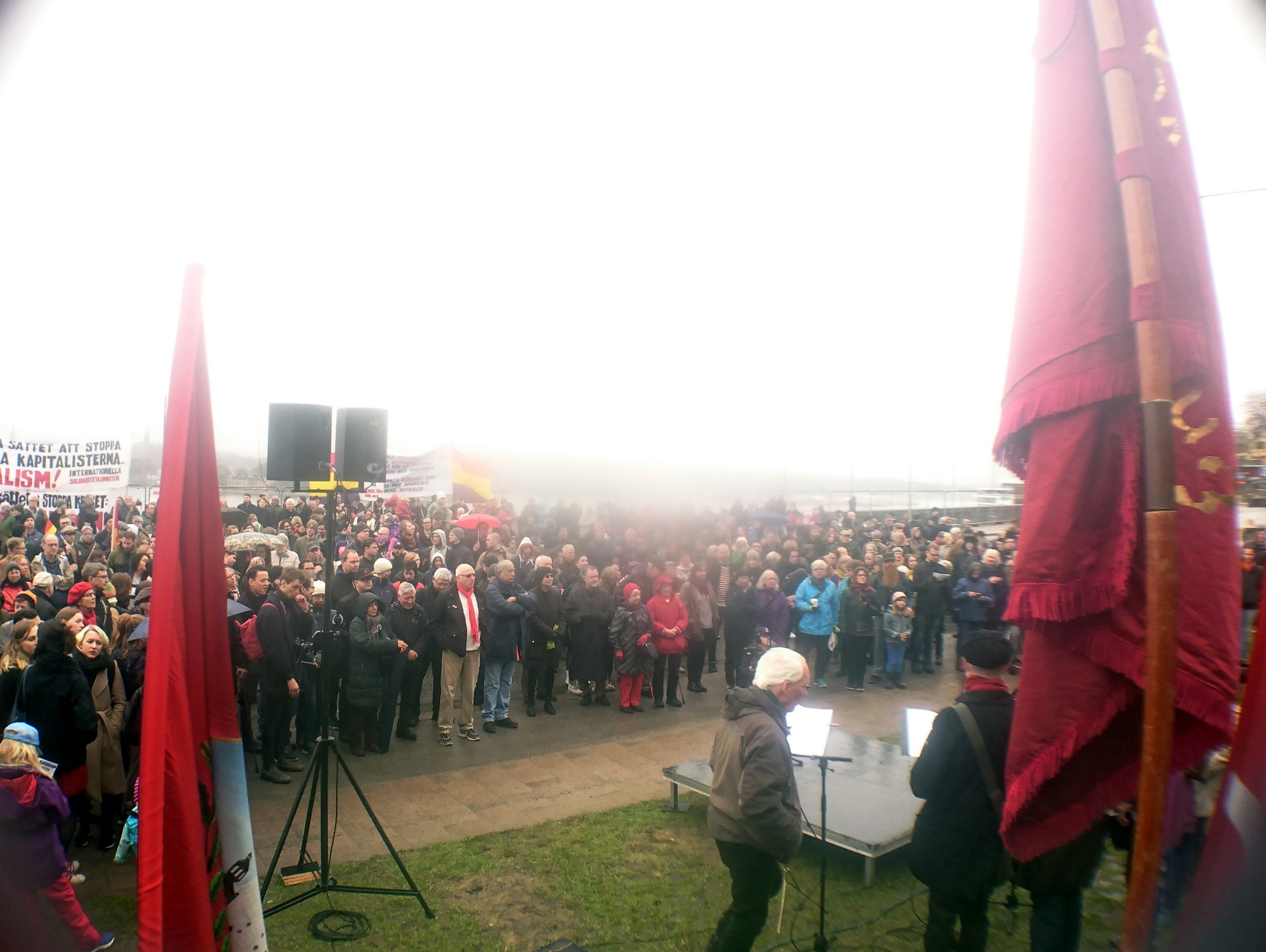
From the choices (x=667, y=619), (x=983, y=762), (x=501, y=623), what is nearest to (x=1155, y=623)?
(x=983, y=762)

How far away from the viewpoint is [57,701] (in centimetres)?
492

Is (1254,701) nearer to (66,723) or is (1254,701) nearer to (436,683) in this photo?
(66,723)

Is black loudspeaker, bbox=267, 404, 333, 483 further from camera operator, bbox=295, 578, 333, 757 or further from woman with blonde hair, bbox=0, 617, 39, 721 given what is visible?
camera operator, bbox=295, 578, 333, 757

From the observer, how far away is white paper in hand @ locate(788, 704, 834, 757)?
4234mm

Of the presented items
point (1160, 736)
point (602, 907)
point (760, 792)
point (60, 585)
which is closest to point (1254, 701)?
point (1160, 736)

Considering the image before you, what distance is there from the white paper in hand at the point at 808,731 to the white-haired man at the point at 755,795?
2.23 feet

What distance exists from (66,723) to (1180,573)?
19.4 ft

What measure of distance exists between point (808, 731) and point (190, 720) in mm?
3305

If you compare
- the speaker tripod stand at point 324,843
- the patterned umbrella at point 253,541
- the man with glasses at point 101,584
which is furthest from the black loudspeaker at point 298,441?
the patterned umbrella at point 253,541

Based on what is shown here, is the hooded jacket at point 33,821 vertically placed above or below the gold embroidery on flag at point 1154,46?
below

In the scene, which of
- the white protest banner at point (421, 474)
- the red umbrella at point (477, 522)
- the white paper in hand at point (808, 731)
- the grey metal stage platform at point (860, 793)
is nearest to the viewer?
the white paper in hand at point (808, 731)

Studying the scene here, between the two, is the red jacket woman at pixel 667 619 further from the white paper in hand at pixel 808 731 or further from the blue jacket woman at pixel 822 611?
the white paper in hand at pixel 808 731

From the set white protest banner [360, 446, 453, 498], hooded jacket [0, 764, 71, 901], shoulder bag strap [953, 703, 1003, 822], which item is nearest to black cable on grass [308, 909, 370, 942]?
hooded jacket [0, 764, 71, 901]

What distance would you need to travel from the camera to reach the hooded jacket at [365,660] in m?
7.52
